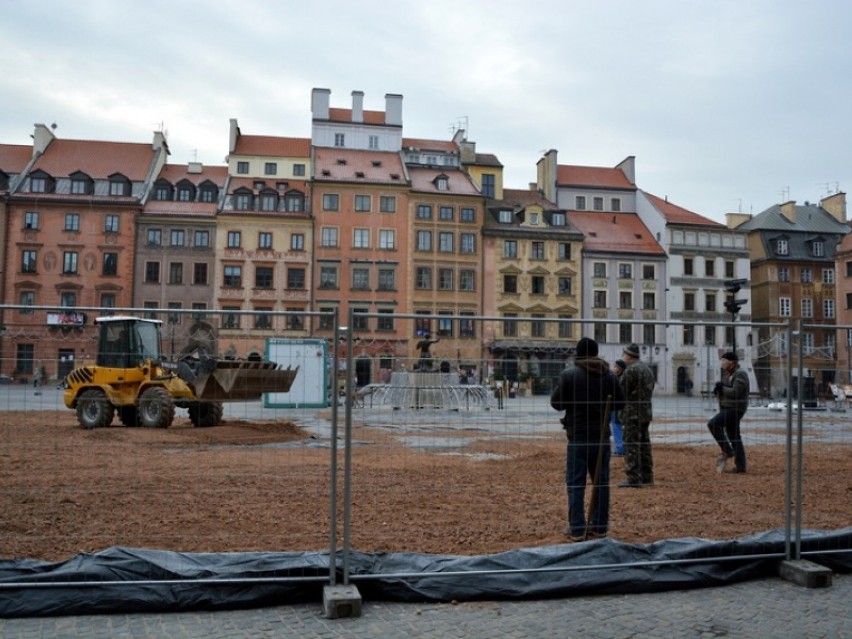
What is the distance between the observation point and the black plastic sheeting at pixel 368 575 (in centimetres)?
493

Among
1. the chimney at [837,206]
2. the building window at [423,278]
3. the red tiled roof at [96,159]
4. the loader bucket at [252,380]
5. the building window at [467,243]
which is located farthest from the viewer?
the chimney at [837,206]

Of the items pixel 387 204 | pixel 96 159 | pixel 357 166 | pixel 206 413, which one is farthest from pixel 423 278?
pixel 206 413

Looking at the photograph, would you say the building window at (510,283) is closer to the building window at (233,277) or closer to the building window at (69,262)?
the building window at (233,277)

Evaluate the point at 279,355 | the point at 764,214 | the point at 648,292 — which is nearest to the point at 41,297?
the point at 648,292

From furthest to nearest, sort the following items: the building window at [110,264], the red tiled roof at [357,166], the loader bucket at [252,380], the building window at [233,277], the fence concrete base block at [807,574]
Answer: the red tiled roof at [357,166] < the building window at [233,277] < the building window at [110,264] < the loader bucket at [252,380] < the fence concrete base block at [807,574]

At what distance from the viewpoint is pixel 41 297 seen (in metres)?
54.6

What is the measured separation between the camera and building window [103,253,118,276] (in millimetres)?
55562

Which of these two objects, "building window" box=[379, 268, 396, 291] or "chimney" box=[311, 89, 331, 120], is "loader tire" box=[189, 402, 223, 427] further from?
"chimney" box=[311, 89, 331, 120]

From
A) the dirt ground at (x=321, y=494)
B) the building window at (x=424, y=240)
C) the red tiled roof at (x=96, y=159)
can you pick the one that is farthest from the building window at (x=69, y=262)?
the dirt ground at (x=321, y=494)

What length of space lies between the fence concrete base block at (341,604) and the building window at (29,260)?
57.2m

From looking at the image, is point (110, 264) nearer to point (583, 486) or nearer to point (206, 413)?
point (206, 413)

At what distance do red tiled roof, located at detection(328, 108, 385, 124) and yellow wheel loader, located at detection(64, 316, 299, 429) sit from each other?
50680 mm

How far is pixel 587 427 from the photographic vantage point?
6.80 metres

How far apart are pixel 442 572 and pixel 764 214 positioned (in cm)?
7412
